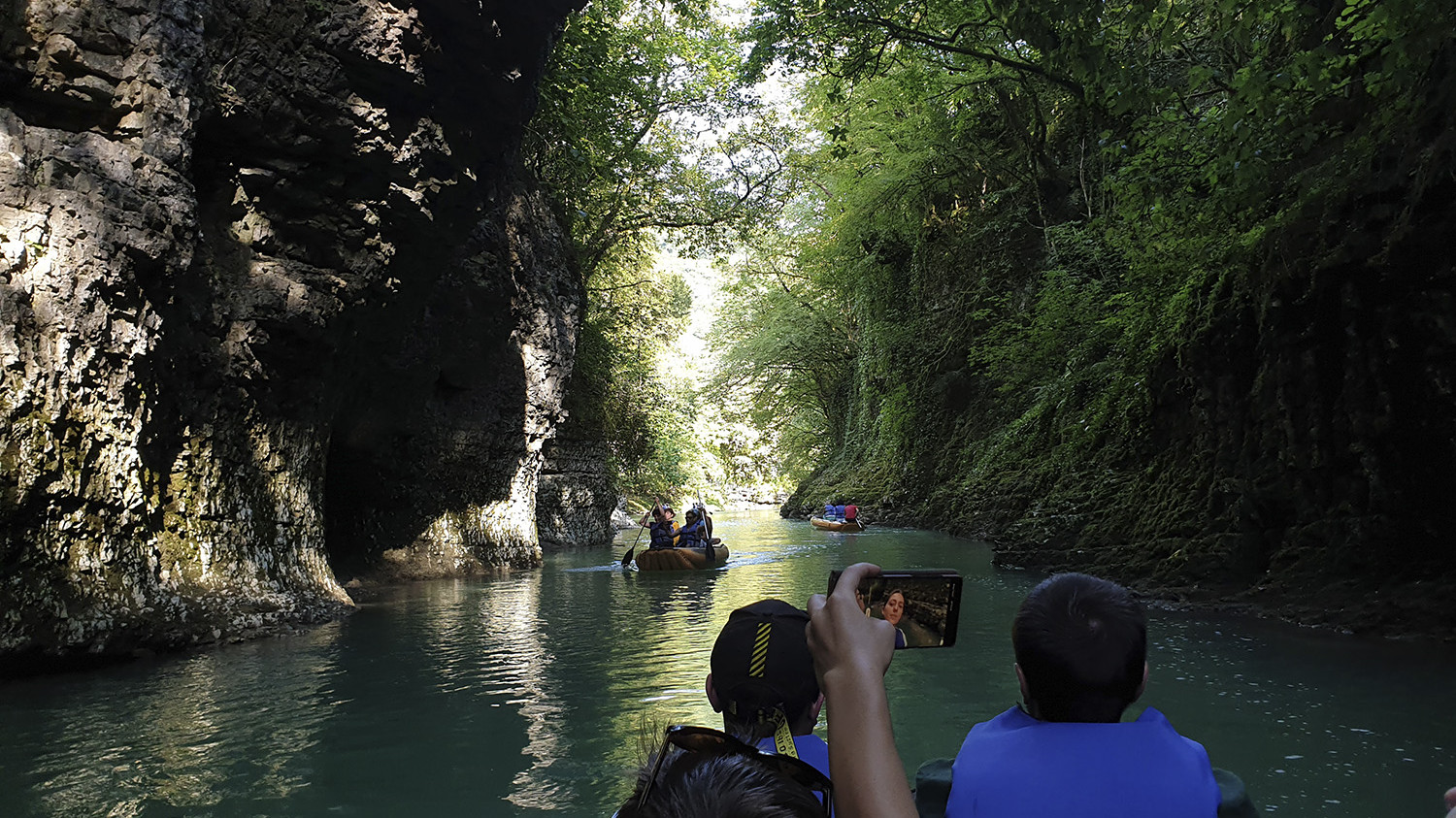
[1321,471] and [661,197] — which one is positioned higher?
[661,197]

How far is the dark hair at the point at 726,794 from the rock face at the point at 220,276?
22.7ft

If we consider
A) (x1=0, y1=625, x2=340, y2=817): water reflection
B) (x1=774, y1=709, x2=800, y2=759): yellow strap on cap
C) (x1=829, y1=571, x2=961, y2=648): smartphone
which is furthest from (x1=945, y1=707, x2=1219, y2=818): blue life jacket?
(x1=0, y1=625, x2=340, y2=817): water reflection

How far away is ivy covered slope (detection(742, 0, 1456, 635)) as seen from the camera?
22.4ft

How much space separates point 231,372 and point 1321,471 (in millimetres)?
9453

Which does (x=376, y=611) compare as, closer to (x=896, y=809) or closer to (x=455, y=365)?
(x=455, y=365)

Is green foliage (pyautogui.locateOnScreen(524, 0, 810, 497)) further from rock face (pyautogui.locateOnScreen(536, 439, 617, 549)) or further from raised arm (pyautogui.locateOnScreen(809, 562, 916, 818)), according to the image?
raised arm (pyautogui.locateOnScreen(809, 562, 916, 818))

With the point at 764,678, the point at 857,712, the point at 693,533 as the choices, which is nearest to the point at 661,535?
the point at 693,533

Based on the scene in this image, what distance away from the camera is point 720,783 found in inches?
43.8

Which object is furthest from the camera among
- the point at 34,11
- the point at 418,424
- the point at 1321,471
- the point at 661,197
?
the point at 661,197

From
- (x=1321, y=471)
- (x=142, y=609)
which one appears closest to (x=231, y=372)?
(x=142, y=609)

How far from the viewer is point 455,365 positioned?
49.0 ft

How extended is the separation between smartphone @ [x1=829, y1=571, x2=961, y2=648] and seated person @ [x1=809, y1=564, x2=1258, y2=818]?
10cm

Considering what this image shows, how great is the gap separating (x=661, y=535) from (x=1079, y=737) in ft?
48.3

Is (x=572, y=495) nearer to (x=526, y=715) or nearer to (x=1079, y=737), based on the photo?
(x=526, y=715)
